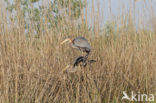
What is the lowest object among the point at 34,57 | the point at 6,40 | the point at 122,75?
the point at 122,75

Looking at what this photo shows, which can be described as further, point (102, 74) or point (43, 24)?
point (43, 24)

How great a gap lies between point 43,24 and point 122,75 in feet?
3.08

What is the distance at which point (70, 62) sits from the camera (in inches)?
100.0

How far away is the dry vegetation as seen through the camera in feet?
7.14

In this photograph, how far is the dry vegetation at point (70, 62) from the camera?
2176 millimetres

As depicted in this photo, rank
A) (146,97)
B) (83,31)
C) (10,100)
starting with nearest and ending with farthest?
1. (10,100)
2. (146,97)
3. (83,31)

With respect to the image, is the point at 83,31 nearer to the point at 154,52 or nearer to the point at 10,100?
the point at 154,52

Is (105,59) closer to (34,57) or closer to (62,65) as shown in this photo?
(62,65)

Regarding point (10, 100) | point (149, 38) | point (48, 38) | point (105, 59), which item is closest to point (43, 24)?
point (48, 38)

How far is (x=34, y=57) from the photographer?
7.90 ft

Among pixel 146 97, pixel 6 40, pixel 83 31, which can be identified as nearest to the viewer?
pixel 146 97

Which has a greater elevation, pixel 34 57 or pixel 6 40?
pixel 6 40

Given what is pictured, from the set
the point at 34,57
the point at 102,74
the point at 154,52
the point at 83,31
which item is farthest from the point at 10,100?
the point at 154,52

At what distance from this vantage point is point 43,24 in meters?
2.69
